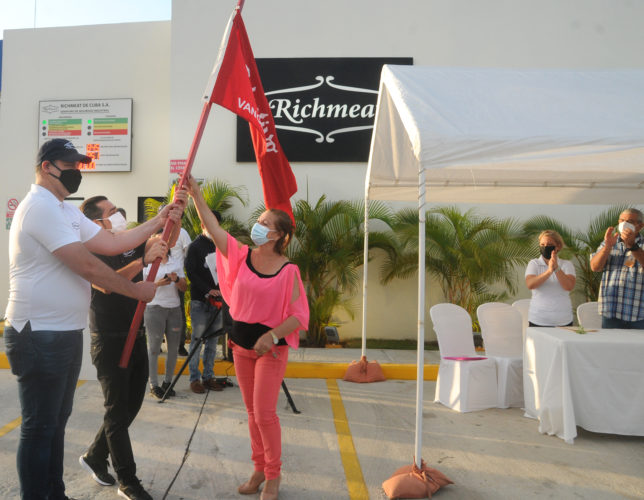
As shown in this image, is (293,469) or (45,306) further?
(293,469)

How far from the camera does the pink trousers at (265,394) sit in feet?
11.0

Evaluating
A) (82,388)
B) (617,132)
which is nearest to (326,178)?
(82,388)

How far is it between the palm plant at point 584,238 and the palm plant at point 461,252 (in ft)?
1.32

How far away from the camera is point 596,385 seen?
16.0 feet

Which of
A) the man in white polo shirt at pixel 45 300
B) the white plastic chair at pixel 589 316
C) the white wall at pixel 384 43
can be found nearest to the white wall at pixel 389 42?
the white wall at pixel 384 43

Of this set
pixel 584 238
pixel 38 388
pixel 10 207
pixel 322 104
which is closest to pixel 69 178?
pixel 38 388

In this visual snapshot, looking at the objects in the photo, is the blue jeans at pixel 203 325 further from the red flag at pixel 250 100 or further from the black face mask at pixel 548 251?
the black face mask at pixel 548 251

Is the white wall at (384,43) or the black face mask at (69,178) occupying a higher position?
the white wall at (384,43)

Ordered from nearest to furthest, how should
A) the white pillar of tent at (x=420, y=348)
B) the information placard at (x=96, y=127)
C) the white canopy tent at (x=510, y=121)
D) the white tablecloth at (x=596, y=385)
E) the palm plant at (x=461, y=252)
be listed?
the white pillar of tent at (x=420, y=348) < the white canopy tent at (x=510, y=121) < the white tablecloth at (x=596, y=385) < the palm plant at (x=461, y=252) < the information placard at (x=96, y=127)

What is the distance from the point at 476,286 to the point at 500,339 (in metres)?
2.93

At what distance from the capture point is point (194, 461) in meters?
4.16

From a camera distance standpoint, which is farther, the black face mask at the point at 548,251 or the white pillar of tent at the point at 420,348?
the black face mask at the point at 548,251

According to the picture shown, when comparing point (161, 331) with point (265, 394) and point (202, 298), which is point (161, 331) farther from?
point (265, 394)

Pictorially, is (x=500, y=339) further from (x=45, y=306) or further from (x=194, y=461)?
(x=45, y=306)
